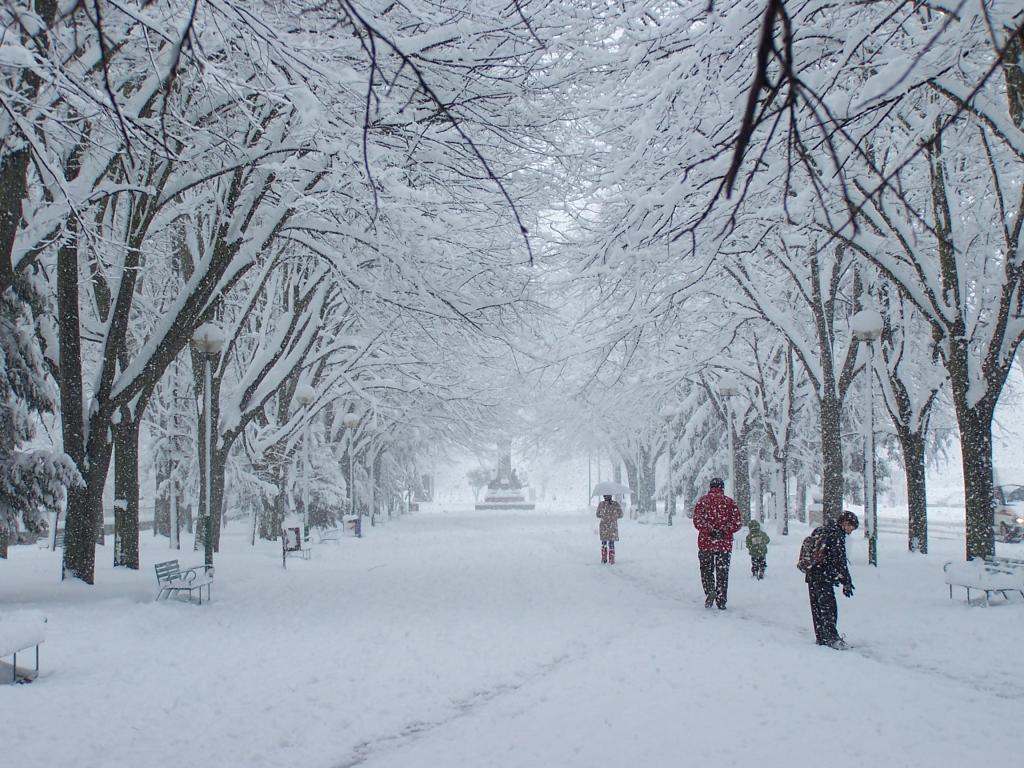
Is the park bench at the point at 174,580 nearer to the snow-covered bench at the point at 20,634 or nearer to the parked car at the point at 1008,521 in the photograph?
the snow-covered bench at the point at 20,634

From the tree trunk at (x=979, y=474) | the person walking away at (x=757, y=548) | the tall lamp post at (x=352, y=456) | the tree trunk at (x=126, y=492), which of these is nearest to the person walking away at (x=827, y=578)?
the tree trunk at (x=979, y=474)

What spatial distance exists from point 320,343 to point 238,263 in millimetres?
12122

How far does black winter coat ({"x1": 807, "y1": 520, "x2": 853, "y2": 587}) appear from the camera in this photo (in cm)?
829

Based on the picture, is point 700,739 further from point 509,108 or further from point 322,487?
point 322,487

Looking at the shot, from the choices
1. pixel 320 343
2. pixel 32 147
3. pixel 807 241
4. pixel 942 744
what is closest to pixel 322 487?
pixel 320 343

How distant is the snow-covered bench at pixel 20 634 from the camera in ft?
20.8

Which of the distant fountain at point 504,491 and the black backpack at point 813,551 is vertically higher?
the black backpack at point 813,551

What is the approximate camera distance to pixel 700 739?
5.38m

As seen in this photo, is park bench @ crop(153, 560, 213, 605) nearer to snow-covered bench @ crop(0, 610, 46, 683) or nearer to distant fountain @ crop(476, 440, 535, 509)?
snow-covered bench @ crop(0, 610, 46, 683)

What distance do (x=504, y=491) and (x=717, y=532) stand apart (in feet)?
194

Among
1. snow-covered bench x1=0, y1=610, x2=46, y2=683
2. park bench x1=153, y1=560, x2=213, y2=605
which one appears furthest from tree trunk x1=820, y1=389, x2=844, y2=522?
snow-covered bench x1=0, y1=610, x2=46, y2=683

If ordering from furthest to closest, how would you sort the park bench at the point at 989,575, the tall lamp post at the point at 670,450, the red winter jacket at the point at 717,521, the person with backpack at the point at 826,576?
the tall lamp post at the point at 670,450 → the red winter jacket at the point at 717,521 → the park bench at the point at 989,575 → the person with backpack at the point at 826,576

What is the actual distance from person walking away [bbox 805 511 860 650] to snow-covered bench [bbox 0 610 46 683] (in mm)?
7304

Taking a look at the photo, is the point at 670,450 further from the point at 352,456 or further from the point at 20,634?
the point at 20,634
